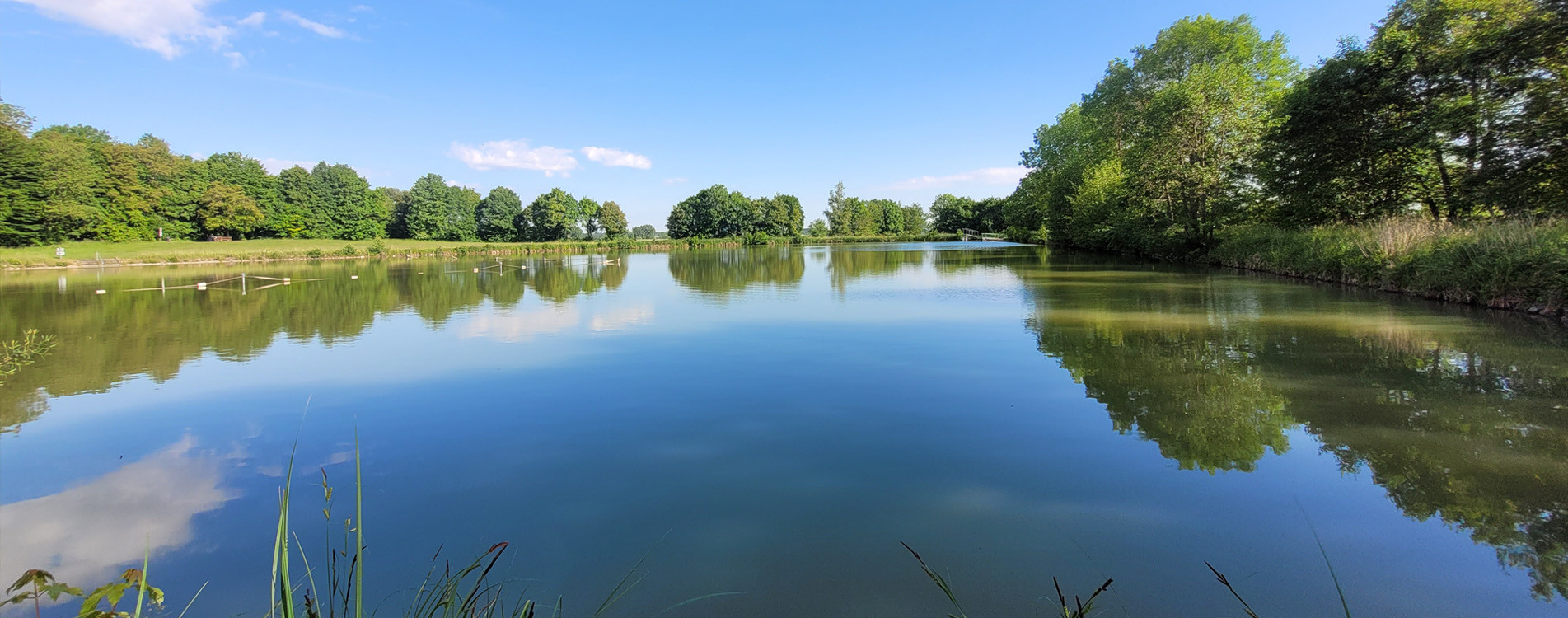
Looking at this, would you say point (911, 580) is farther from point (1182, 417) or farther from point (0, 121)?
point (0, 121)

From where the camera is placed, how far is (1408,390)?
18.8ft

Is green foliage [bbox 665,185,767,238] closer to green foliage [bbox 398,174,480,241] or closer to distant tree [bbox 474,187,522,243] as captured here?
distant tree [bbox 474,187,522,243]

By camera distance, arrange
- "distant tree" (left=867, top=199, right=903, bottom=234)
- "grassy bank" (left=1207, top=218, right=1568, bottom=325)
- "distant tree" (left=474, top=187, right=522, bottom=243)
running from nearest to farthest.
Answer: "grassy bank" (left=1207, top=218, right=1568, bottom=325)
"distant tree" (left=474, top=187, right=522, bottom=243)
"distant tree" (left=867, top=199, right=903, bottom=234)

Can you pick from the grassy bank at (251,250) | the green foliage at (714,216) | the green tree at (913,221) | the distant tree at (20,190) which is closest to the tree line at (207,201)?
the distant tree at (20,190)

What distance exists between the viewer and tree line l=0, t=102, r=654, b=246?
3588 centimetres

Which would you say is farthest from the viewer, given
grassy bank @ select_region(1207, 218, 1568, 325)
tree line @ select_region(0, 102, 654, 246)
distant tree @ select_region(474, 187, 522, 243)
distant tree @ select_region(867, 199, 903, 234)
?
distant tree @ select_region(867, 199, 903, 234)

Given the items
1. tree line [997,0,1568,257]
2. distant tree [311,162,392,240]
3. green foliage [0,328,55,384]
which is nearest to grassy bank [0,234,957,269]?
distant tree [311,162,392,240]

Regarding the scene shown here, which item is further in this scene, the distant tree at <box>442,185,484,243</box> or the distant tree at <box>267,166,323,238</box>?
the distant tree at <box>442,185,484,243</box>

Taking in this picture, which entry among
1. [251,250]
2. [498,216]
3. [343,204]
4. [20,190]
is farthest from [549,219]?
[20,190]

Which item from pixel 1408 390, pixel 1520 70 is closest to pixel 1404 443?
pixel 1408 390

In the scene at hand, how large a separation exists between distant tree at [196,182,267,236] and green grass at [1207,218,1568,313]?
195 ft

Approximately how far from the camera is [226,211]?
47719 millimetres

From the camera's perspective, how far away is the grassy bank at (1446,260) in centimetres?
953

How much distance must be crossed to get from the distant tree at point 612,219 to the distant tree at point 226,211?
33.3m
